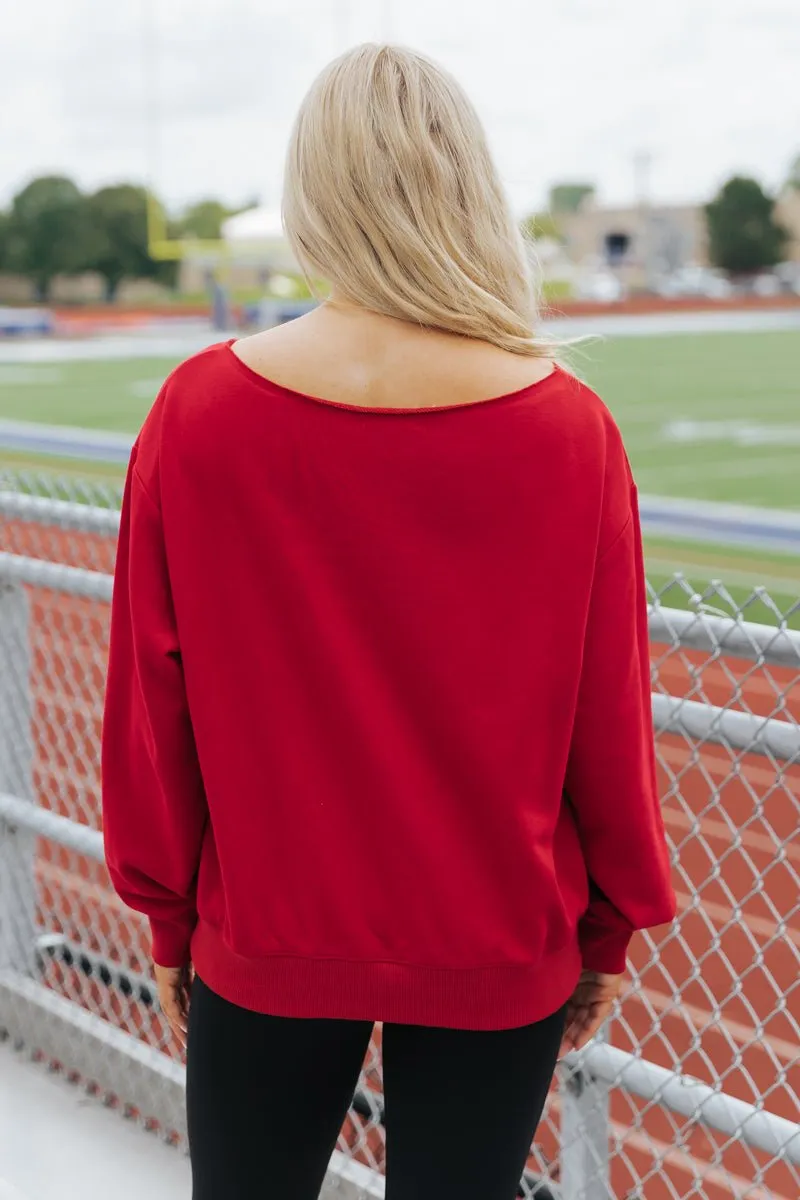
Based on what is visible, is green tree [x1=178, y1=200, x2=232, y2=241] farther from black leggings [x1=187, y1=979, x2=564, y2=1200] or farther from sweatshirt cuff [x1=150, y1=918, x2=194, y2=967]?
black leggings [x1=187, y1=979, x2=564, y2=1200]

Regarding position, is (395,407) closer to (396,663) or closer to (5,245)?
(396,663)

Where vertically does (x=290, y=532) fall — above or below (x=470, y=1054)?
above

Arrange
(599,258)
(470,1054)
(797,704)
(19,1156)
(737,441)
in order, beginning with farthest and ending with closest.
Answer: (599,258) < (737,441) < (797,704) < (19,1156) < (470,1054)

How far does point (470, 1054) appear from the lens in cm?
155

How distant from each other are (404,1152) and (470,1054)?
5.8 inches

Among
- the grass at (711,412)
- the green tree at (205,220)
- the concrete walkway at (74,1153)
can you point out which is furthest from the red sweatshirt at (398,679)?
the green tree at (205,220)

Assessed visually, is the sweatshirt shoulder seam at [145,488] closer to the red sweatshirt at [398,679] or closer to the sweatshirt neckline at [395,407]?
the red sweatshirt at [398,679]

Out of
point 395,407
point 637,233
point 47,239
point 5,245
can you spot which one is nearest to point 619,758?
point 395,407

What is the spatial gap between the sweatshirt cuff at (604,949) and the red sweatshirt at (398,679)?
7 cm

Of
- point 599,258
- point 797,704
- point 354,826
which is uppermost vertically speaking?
point 354,826

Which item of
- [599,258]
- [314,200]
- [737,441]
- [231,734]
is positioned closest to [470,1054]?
[231,734]

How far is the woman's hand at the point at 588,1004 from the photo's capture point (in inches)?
67.5

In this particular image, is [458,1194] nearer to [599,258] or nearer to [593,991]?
[593,991]

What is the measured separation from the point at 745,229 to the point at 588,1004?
86.2 m
